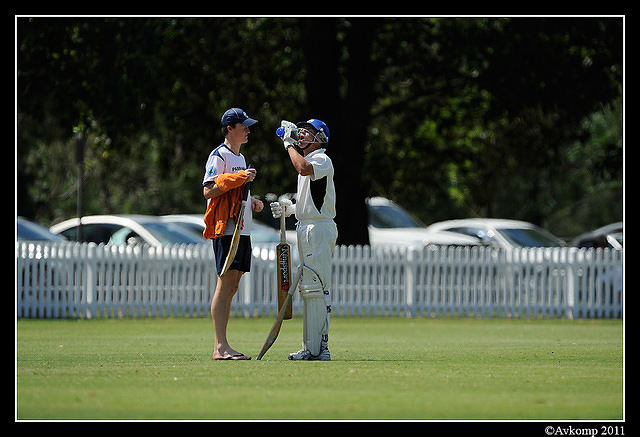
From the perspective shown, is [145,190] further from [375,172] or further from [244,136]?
[244,136]

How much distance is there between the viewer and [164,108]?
24234mm

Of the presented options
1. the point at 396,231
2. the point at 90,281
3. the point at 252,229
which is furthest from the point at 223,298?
the point at 396,231

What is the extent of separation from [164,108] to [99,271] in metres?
5.32

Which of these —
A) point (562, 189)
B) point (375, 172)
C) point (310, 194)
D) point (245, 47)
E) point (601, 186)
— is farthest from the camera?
point (562, 189)

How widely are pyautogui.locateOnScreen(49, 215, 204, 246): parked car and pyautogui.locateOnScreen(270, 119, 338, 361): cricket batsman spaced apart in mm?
12743

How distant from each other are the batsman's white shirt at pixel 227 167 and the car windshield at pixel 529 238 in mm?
19210

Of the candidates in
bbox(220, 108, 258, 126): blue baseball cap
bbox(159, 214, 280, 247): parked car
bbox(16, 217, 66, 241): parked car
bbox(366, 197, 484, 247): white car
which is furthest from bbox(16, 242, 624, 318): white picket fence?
bbox(220, 108, 258, 126): blue baseball cap

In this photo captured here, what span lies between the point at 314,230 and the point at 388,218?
64.3ft

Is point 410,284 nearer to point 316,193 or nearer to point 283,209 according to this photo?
point 283,209

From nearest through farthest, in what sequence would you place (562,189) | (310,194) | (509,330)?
(310,194) → (509,330) → (562,189)

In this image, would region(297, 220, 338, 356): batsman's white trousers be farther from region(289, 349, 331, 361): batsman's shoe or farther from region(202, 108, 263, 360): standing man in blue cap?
region(202, 108, 263, 360): standing man in blue cap

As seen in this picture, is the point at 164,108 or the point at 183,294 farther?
the point at 164,108

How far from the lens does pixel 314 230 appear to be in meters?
10.6

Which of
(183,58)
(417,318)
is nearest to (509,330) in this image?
(417,318)
